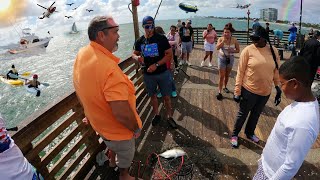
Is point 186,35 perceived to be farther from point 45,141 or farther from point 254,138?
point 45,141

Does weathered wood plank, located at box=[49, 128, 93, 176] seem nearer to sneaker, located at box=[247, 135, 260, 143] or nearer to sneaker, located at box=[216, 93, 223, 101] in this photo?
sneaker, located at box=[247, 135, 260, 143]

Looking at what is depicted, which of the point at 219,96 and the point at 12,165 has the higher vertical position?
the point at 12,165

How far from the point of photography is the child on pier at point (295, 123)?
1.55 m

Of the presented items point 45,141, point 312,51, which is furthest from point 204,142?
point 312,51

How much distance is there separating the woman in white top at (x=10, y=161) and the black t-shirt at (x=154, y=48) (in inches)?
121

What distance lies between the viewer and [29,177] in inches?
74.1

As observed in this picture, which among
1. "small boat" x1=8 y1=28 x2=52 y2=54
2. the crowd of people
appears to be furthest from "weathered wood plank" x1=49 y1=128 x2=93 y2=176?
"small boat" x1=8 y1=28 x2=52 y2=54

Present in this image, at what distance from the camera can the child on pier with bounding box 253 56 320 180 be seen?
1.55 meters

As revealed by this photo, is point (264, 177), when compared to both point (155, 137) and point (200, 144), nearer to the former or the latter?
point (200, 144)

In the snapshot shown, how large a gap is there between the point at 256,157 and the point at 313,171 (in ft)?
2.69

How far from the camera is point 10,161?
5.73 ft

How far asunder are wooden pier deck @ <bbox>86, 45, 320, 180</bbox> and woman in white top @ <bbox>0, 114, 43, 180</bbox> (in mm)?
Result: 1733

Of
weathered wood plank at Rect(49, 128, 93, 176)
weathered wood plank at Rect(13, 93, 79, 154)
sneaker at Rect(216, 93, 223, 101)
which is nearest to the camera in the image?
weathered wood plank at Rect(13, 93, 79, 154)

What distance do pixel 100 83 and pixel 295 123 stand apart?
5.33 feet
